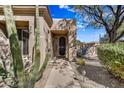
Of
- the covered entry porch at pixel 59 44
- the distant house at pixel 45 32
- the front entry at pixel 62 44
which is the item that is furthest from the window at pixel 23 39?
the front entry at pixel 62 44

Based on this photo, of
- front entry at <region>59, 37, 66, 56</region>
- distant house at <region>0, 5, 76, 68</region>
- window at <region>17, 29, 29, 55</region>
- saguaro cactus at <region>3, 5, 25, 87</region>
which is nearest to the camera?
saguaro cactus at <region>3, 5, 25, 87</region>

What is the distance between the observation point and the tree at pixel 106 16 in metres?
15.7

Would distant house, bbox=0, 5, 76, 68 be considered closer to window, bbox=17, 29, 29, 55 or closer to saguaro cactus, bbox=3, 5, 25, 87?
window, bbox=17, 29, 29, 55

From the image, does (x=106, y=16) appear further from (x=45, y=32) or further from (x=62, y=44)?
(x=45, y=32)

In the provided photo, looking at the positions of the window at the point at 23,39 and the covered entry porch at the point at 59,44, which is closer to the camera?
the window at the point at 23,39

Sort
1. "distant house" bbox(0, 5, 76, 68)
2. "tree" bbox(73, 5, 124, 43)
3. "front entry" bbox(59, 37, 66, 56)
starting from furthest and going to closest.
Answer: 1. "front entry" bbox(59, 37, 66, 56)
2. "tree" bbox(73, 5, 124, 43)
3. "distant house" bbox(0, 5, 76, 68)

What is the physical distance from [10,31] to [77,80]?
4.88m

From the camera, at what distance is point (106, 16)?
18.5 m

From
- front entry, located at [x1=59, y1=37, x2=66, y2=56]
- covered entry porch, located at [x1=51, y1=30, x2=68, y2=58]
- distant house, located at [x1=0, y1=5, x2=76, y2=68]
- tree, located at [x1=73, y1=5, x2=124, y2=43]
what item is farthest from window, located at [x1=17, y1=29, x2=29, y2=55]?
tree, located at [x1=73, y1=5, x2=124, y2=43]

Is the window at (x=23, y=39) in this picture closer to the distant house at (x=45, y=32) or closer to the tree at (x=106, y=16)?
the distant house at (x=45, y=32)

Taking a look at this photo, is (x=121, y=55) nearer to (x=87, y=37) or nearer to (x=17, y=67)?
(x=17, y=67)

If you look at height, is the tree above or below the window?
above

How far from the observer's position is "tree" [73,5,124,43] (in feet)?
51.6
